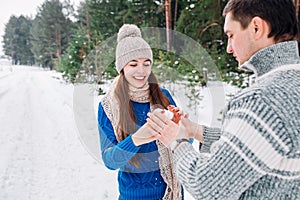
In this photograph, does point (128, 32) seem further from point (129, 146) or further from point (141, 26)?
point (141, 26)

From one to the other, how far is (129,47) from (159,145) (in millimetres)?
564

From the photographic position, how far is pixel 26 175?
3807 mm

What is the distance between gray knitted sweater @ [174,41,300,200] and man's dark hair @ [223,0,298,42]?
49mm

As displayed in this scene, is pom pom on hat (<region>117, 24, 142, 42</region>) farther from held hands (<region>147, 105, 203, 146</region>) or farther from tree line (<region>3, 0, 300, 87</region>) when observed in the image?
tree line (<region>3, 0, 300, 87</region>)

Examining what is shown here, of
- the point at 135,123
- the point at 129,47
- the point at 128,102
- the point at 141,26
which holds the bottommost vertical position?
the point at 135,123

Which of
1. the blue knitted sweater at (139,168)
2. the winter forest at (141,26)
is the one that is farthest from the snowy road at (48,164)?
the blue knitted sweater at (139,168)

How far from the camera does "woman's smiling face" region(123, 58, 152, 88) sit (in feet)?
5.15

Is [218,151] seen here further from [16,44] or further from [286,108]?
[16,44]

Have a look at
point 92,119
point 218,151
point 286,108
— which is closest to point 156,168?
point 218,151

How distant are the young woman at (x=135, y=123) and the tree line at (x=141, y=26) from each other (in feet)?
6.92

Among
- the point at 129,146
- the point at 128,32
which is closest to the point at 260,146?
the point at 129,146

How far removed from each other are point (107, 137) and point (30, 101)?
9.63m

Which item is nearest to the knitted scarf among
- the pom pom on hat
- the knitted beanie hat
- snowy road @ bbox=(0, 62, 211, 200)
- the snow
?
the knitted beanie hat

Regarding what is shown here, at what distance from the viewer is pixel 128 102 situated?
151 cm
